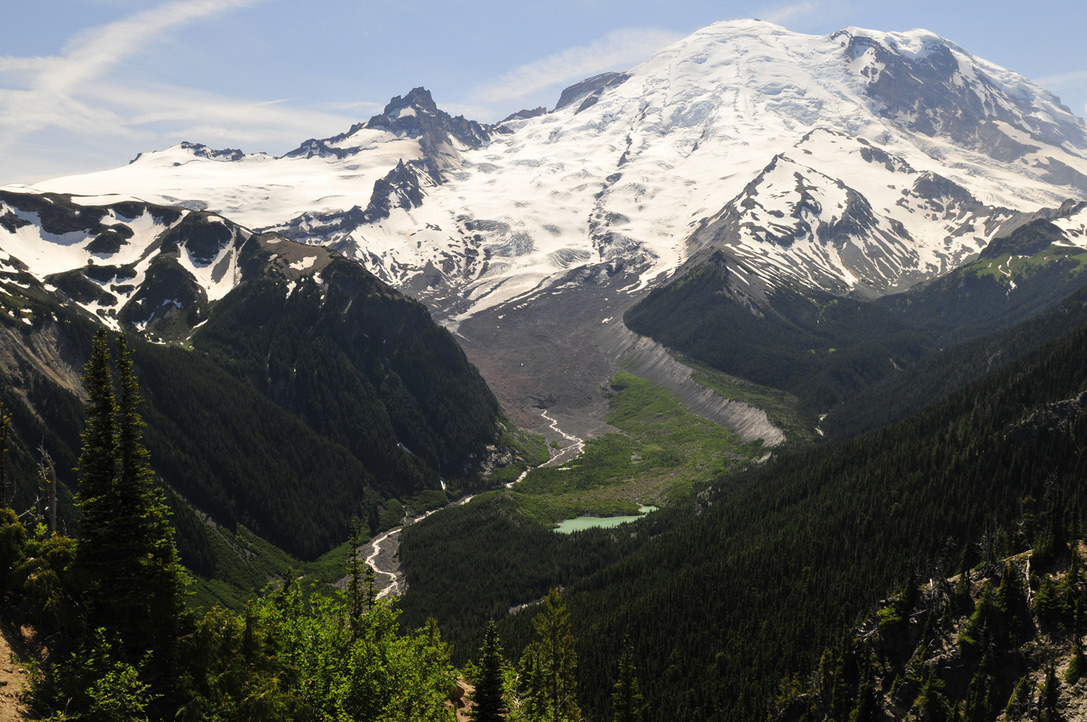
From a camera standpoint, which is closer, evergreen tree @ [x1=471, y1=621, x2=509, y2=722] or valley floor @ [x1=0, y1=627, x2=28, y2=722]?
valley floor @ [x1=0, y1=627, x2=28, y2=722]

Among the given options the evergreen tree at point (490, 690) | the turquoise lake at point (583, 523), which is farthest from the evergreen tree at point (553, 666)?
the turquoise lake at point (583, 523)

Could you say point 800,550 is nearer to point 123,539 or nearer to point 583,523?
point 583,523

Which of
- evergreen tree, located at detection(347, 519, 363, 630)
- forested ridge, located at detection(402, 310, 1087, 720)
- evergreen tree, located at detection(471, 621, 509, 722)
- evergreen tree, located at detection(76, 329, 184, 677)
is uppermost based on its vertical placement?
evergreen tree, located at detection(76, 329, 184, 677)

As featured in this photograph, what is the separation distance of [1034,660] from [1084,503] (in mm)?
57833

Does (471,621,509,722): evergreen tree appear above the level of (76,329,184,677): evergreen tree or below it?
below

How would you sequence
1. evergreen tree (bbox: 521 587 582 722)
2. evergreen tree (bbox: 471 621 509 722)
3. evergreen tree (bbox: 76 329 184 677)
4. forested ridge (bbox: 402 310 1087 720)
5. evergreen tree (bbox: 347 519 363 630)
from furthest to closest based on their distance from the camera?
forested ridge (bbox: 402 310 1087 720), evergreen tree (bbox: 521 587 582 722), evergreen tree (bbox: 347 519 363 630), evergreen tree (bbox: 471 621 509 722), evergreen tree (bbox: 76 329 184 677)

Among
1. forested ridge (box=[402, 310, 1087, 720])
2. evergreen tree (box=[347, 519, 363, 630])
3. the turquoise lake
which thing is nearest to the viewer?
evergreen tree (box=[347, 519, 363, 630])

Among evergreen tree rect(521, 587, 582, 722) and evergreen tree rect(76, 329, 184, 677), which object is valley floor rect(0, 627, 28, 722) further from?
evergreen tree rect(521, 587, 582, 722)

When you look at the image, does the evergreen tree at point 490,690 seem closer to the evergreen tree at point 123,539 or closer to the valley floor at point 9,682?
the evergreen tree at point 123,539

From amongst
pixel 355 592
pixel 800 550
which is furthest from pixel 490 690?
pixel 800 550

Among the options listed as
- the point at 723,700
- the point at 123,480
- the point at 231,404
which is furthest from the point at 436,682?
the point at 231,404

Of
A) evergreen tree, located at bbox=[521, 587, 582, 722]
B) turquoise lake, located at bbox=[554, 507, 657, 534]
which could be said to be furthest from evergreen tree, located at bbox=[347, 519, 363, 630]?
turquoise lake, located at bbox=[554, 507, 657, 534]

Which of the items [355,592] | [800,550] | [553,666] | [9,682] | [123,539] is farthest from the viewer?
[800,550]

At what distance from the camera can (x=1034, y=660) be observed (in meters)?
63.3
